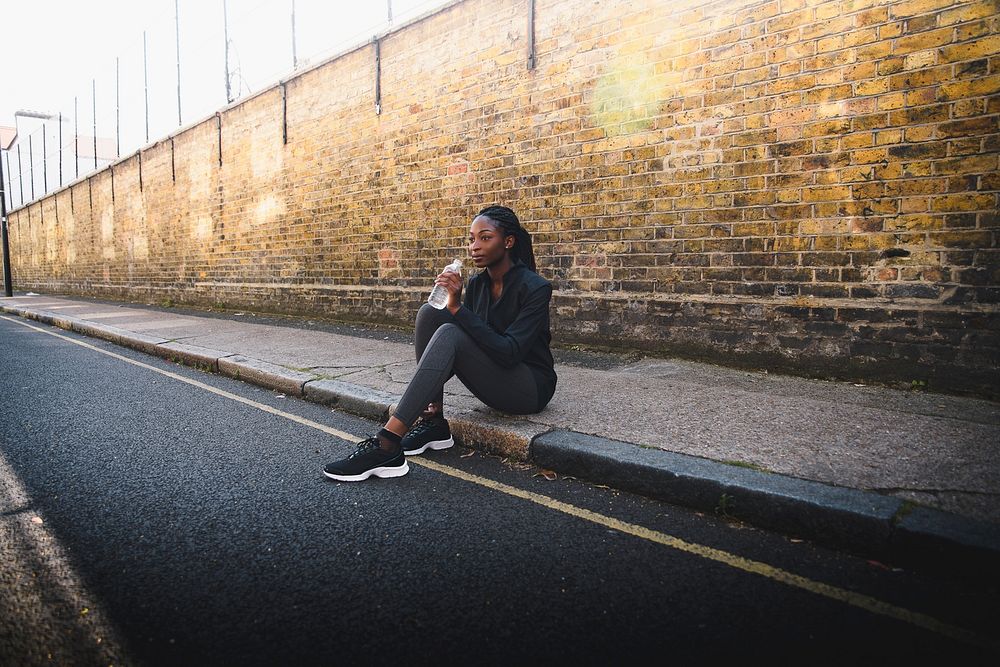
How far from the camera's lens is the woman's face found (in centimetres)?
318

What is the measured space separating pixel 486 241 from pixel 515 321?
1.56 ft

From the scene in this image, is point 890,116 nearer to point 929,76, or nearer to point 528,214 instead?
point 929,76

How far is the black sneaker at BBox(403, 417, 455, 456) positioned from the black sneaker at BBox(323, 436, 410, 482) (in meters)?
0.33

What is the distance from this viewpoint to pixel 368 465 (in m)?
2.87

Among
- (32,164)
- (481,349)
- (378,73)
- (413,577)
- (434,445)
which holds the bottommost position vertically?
(413,577)

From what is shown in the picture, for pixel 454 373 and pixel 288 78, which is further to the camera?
pixel 288 78

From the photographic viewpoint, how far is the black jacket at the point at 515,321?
10.0ft

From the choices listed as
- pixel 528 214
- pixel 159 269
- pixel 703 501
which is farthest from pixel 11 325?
pixel 703 501

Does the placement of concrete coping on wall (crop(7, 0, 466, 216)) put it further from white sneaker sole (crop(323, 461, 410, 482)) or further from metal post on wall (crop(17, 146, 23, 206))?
metal post on wall (crop(17, 146, 23, 206))

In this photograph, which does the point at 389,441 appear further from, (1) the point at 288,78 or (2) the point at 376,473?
(1) the point at 288,78

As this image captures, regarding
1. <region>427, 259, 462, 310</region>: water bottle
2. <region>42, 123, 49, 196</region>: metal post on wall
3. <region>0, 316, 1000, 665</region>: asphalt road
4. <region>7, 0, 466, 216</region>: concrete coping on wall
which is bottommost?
<region>0, 316, 1000, 665</region>: asphalt road

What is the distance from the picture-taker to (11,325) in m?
11.2

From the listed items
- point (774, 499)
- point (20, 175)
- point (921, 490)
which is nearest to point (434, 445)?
point (774, 499)

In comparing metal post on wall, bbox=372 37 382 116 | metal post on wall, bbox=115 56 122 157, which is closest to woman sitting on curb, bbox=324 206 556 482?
metal post on wall, bbox=372 37 382 116
